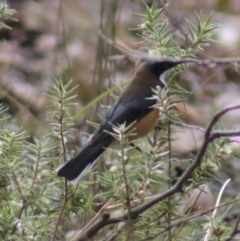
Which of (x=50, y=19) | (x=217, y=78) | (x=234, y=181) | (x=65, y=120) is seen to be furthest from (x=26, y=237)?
(x=50, y=19)

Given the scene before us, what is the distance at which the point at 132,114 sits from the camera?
2.18 m

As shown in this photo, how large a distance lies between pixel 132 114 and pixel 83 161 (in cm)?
59

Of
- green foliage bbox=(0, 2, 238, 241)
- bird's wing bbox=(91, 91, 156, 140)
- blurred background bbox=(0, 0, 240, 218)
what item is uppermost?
green foliage bbox=(0, 2, 238, 241)

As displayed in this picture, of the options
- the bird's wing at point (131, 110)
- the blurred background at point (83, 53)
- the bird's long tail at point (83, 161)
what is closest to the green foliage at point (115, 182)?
the bird's long tail at point (83, 161)

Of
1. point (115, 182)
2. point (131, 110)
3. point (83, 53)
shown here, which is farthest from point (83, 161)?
point (83, 53)

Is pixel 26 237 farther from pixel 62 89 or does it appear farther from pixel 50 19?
pixel 50 19

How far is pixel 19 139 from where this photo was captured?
1374 millimetres

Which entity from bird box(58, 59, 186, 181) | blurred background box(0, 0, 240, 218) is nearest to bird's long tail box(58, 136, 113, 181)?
bird box(58, 59, 186, 181)

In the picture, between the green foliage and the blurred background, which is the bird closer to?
the green foliage

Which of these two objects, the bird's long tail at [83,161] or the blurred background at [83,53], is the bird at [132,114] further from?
the blurred background at [83,53]

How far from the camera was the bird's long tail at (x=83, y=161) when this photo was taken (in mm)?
1353

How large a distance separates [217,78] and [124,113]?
9.25 feet

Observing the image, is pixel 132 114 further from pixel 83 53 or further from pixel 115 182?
pixel 83 53

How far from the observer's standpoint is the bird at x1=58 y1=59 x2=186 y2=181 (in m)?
1.70
